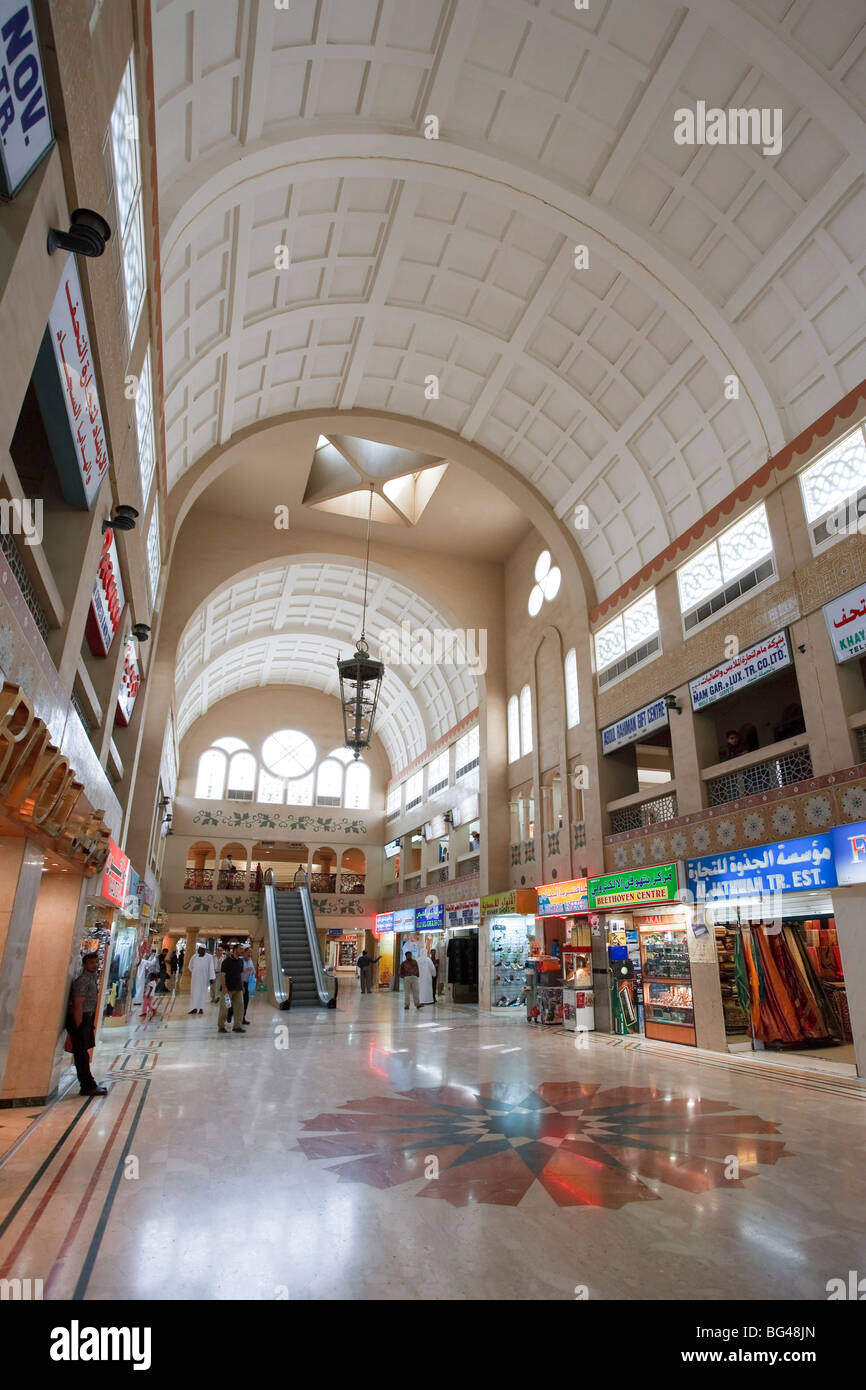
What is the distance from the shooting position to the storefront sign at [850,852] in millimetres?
8531

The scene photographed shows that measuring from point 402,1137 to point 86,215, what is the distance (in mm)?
6498

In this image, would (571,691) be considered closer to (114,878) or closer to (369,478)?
(369,478)

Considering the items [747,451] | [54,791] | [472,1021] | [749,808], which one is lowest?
[472,1021]

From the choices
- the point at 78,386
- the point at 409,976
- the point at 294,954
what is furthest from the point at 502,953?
the point at 78,386

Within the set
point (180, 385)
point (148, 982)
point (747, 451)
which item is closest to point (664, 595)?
point (747, 451)

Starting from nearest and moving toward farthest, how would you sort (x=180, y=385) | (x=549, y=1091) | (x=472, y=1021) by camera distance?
(x=549, y=1091) < (x=180, y=385) < (x=472, y=1021)

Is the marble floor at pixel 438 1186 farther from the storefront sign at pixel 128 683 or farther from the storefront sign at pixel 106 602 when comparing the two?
the storefront sign at pixel 128 683

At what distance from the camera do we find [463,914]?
20203 millimetres

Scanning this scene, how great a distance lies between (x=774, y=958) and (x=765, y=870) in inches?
63.8

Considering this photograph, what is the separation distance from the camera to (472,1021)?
15.0 m

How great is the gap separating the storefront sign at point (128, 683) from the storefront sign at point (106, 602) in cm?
132

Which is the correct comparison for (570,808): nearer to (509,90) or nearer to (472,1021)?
(472,1021)

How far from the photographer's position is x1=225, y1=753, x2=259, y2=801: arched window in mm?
29891

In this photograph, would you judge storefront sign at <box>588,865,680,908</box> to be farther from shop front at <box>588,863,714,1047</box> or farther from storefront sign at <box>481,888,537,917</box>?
storefront sign at <box>481,888,537,917</box>
